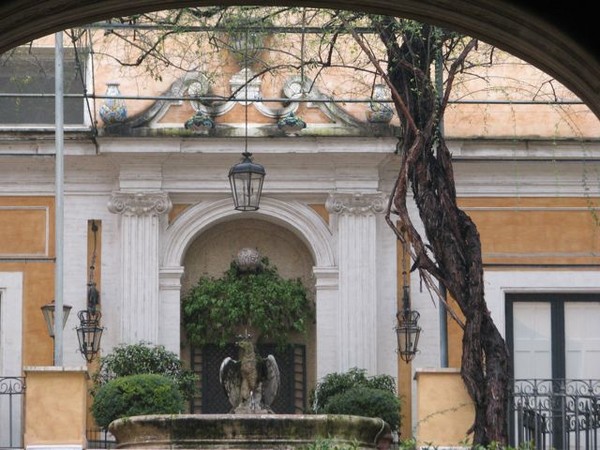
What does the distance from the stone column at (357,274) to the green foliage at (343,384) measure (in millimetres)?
627

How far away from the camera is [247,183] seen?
21672 millimetres

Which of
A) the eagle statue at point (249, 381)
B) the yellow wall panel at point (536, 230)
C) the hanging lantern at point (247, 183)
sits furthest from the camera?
the yellow wall panel at point (536, 230)

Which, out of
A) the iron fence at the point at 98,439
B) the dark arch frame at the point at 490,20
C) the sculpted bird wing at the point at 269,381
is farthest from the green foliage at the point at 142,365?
the dark arch frame at the point at 490,20

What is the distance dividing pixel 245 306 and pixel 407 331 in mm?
2242

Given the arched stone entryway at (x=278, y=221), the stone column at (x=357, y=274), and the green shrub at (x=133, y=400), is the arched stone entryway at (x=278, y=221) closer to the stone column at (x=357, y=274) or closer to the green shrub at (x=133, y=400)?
the stone column at (x=357, y=274)

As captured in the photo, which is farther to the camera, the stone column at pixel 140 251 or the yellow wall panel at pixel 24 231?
the yellow wall panel at pixel 24 231

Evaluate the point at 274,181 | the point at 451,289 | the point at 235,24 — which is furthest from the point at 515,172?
the point at 451,289

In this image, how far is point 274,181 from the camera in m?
26.3

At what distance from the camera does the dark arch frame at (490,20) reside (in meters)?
5.88

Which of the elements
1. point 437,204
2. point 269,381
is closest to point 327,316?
point 269,381

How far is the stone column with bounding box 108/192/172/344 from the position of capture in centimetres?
2589

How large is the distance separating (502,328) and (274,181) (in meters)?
3.77

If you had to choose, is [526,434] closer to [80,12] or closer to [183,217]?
[183,217]

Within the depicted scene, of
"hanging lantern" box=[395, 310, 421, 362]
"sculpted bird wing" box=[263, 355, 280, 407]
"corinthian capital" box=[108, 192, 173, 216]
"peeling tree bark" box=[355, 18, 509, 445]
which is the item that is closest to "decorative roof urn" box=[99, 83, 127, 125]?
"corinthian capital" box=[108, 192, 173, 216]
